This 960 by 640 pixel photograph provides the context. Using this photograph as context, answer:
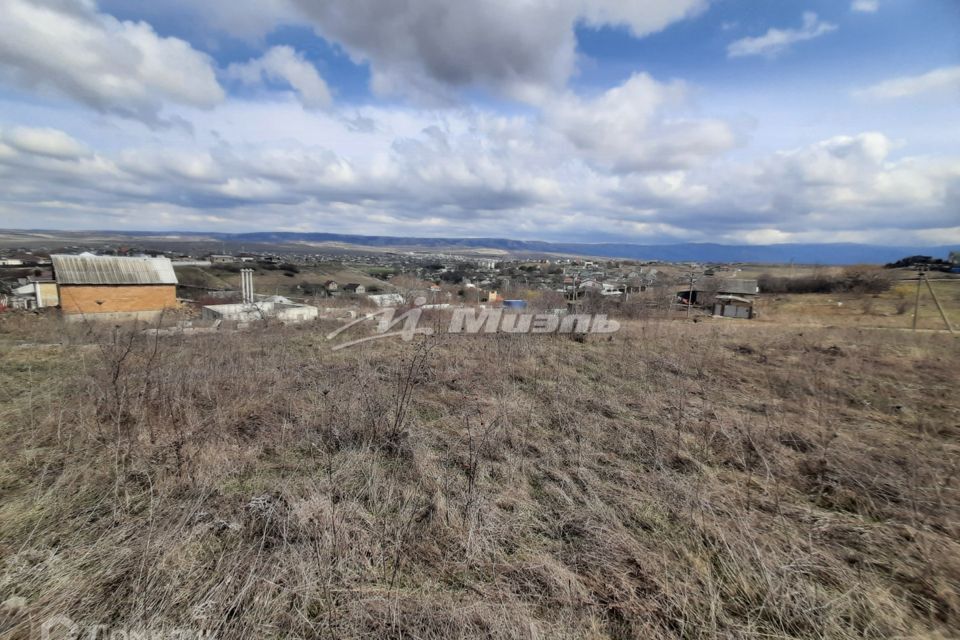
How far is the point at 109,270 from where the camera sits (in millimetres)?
20016

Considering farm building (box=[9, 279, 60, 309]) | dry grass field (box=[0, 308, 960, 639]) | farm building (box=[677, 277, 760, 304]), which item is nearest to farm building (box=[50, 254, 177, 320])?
farm building (box=[9, 279, 60, 309])

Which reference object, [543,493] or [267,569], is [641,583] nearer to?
[543,493]

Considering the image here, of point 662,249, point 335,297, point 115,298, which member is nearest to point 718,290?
point 335,297

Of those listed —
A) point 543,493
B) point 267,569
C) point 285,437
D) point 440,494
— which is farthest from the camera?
point 285,437

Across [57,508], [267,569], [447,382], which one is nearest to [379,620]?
[267,569]

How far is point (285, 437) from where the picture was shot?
13.6 ft

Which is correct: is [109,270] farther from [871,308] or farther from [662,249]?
[662,249]

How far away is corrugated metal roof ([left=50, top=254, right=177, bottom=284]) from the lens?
1894cm

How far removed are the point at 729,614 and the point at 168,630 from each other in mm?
3116

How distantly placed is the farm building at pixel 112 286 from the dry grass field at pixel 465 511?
19016 millimetres
